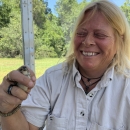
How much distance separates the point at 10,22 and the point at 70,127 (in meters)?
2.02

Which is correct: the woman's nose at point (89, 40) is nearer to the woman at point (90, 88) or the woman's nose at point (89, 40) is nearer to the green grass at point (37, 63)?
the woman at point (90, 88)

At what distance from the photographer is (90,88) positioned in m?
1.08

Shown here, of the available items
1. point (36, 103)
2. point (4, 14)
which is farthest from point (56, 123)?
point (4, 14)

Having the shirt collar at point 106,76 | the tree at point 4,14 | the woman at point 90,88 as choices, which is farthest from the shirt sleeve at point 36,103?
the tree at point 4,14

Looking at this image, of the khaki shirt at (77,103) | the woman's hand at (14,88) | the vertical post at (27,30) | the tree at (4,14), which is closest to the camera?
the woman's hand at (14,88)

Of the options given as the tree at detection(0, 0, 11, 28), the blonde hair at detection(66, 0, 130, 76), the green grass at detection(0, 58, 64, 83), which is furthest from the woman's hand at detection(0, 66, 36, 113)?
the tree at detection(0, 0, 11, 28)

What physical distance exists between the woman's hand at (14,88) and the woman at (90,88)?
0.79ft

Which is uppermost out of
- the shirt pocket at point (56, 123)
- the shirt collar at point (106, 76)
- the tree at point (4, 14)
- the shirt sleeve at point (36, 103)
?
the tree at point (4, 14)

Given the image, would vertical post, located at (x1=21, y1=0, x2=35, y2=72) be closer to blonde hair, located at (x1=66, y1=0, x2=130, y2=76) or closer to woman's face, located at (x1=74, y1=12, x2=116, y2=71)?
blonde hair, located at (x1=66, y1=0, x2=130, y2=76)

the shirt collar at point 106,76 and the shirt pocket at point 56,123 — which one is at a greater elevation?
the shirt collar at point 106,76

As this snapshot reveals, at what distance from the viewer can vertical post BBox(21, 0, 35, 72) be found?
61.1 inches

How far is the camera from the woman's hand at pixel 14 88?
2.18 feet

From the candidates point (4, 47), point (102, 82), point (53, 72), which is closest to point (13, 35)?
point (4, 47)

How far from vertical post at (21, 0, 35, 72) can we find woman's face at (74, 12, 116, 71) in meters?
0.66
